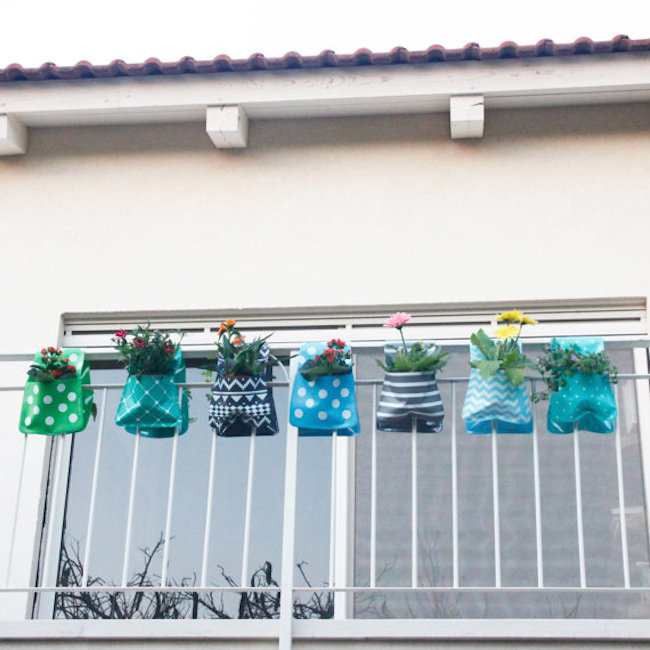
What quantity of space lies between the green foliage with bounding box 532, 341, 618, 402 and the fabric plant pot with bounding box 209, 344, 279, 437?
1.24 meters

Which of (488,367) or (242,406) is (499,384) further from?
(242,406)

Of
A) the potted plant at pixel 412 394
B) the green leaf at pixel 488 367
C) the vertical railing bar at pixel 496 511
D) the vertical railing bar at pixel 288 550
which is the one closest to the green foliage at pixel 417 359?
the potted plant at pixel 412 394

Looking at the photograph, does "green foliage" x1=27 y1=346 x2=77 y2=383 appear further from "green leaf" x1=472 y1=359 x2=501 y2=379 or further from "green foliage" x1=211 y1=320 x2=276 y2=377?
"green leaf" x1=472 y1=359 x2=501 y2=379

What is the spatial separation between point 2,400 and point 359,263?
2.28 meters

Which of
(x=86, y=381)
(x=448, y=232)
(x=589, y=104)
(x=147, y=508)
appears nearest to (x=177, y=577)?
(x=147, y=508)

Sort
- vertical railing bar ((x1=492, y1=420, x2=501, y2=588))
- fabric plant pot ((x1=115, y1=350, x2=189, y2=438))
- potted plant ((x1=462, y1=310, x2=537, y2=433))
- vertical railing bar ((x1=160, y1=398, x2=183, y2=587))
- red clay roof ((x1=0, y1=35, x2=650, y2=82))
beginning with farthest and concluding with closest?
red clay roof ((x1=0, y1=35, x2=650, y2=82)) → fabric plant pot ((x1=115, y1=350, x2=189, y2=438)) → potted plant ((x1=462, y1=310, x2=537, y2=433)) → vertical railing bar ((x1=160, y1=398, x2=183, y2=587)) → vertical railing bar ((x1=492, y1=420, x2=501, y2=588))

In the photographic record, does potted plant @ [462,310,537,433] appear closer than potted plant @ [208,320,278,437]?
Yes

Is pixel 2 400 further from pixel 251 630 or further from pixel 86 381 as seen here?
pixel 251 630

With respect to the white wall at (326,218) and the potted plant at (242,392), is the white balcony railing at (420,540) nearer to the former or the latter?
the potted plant at (242,392)

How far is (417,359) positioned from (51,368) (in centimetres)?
177

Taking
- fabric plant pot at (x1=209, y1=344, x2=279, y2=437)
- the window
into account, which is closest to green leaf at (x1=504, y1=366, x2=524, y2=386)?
the window

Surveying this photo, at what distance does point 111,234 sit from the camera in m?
6.36

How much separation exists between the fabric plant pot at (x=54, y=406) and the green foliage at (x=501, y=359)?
1896mm

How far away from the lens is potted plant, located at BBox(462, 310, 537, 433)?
4.56 m
